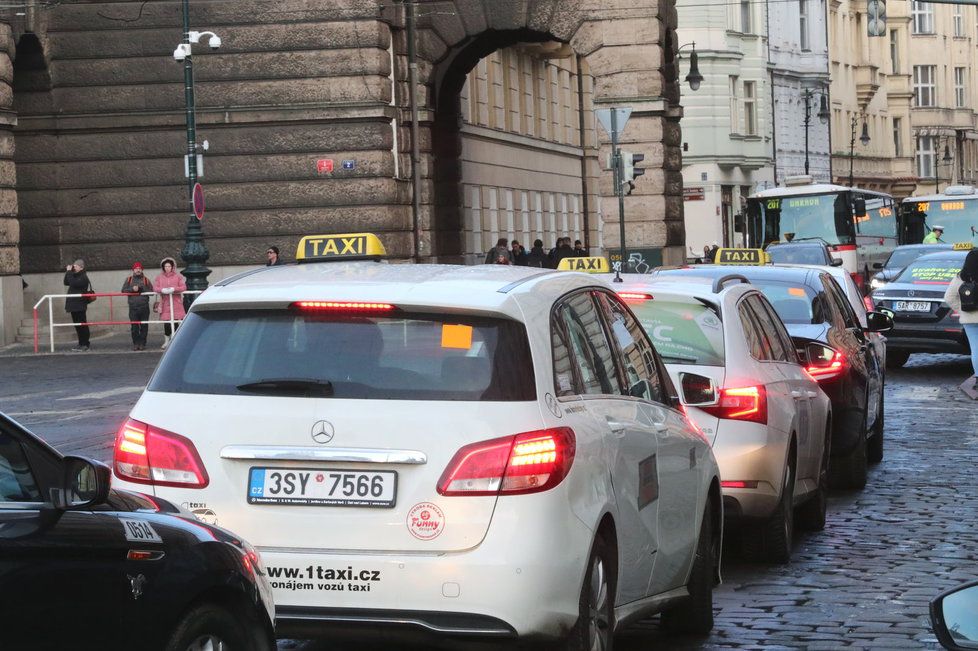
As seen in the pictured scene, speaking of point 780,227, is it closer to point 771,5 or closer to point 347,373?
point 771,5

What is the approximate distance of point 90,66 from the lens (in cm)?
3653

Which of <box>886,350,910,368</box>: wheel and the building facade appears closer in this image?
<box>886,350,910,368</box>: wheel

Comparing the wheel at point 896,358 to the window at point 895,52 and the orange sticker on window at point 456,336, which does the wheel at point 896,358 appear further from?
the window at point 895,52

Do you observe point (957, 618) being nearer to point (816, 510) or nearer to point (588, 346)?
point (588, 346)

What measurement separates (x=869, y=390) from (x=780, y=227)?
124 feet

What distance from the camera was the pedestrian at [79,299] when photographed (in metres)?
33.0

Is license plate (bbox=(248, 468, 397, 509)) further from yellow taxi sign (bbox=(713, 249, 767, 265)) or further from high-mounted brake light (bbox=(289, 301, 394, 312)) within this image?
yellow taxi sign (bbox=(713, 249, 767, 265))

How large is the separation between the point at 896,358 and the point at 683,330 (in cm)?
1719

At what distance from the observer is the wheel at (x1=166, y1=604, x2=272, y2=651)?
4.99 m

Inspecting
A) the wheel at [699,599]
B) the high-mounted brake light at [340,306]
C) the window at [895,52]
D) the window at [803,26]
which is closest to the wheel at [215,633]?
the high-mounted brake light at [340,306]

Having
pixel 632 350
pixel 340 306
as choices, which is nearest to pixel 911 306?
pixel 632 350

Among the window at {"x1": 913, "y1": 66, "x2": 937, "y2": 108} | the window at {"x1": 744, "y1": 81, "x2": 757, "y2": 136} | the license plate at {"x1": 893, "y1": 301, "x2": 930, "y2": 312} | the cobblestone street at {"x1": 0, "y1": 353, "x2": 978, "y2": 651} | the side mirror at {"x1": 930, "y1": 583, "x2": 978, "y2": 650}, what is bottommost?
the cobblestone street at {"x1": 0, "y1": 353, "x2": 978, "y2": 651}

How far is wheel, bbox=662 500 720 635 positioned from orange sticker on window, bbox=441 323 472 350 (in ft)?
6.72

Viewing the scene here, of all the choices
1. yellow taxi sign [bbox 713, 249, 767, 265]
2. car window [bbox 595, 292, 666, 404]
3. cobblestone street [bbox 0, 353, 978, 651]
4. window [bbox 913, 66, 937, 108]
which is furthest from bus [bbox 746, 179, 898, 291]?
window [bbox 913, 66, 937, 108]
